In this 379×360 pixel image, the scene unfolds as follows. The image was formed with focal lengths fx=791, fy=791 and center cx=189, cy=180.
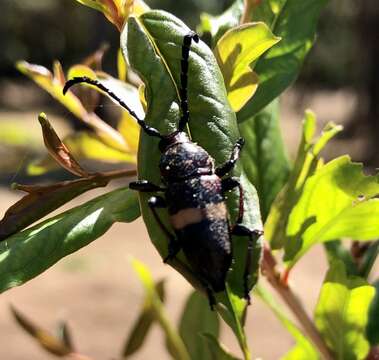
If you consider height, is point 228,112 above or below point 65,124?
above

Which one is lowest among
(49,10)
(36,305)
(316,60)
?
(36,305)

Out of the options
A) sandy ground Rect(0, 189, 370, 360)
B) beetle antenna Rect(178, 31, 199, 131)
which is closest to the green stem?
beetle antenna Rect(178, 31, 199, 131)

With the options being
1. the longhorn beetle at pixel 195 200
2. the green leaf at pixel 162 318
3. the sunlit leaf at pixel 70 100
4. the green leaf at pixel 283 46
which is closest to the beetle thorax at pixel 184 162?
the longhorn beetle at pixel 195 200

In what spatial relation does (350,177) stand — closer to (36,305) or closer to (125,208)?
(125,208)

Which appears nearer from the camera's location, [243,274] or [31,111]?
[243,274]

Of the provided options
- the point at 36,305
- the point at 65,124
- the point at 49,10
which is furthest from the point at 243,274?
the point at 49,10

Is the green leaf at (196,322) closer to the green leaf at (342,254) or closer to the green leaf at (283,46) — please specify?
the green leaf at (342,254)

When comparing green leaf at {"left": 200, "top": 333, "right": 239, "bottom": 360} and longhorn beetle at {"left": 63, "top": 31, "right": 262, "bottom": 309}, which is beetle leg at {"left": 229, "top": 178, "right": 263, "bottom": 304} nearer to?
longhorn beetle at {"left": 63, "top": 31, "right": 262, "bottom": 309}

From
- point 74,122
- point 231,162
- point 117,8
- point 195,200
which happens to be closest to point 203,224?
point 195,200
